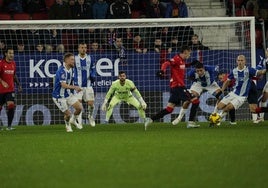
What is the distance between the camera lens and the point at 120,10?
24.0 metres

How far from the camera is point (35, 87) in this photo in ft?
74.2

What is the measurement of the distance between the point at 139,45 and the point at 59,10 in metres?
2.54

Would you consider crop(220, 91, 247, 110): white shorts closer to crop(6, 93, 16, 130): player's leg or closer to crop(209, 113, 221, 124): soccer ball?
crop(209, 113, 221, 124): soccer ball

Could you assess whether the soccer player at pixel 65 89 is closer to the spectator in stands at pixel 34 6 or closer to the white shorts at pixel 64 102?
the white shorts at pixel 64 102

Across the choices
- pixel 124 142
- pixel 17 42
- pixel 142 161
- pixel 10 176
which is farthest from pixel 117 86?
pixel 10 176

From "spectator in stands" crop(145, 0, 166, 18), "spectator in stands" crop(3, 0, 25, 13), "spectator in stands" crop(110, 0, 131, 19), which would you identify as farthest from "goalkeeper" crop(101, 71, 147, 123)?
"spectator in stands" crop(3, 0, 25, 13)

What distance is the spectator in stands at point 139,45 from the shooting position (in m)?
23.0

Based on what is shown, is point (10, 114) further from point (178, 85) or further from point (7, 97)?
point (178, 85)

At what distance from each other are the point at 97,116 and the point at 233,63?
161 inches

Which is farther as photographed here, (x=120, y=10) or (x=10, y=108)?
(x=120, y=10)

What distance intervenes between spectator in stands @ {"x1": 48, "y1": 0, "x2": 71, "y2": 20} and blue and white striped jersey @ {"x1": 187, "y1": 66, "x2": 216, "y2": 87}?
4.64 metres

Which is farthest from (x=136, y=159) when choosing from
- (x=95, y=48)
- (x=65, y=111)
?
(x=95, y=48)

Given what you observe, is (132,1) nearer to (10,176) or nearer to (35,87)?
(35,87)

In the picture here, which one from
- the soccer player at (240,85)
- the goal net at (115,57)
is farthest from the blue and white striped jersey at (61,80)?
the soccer player at (240,85)
